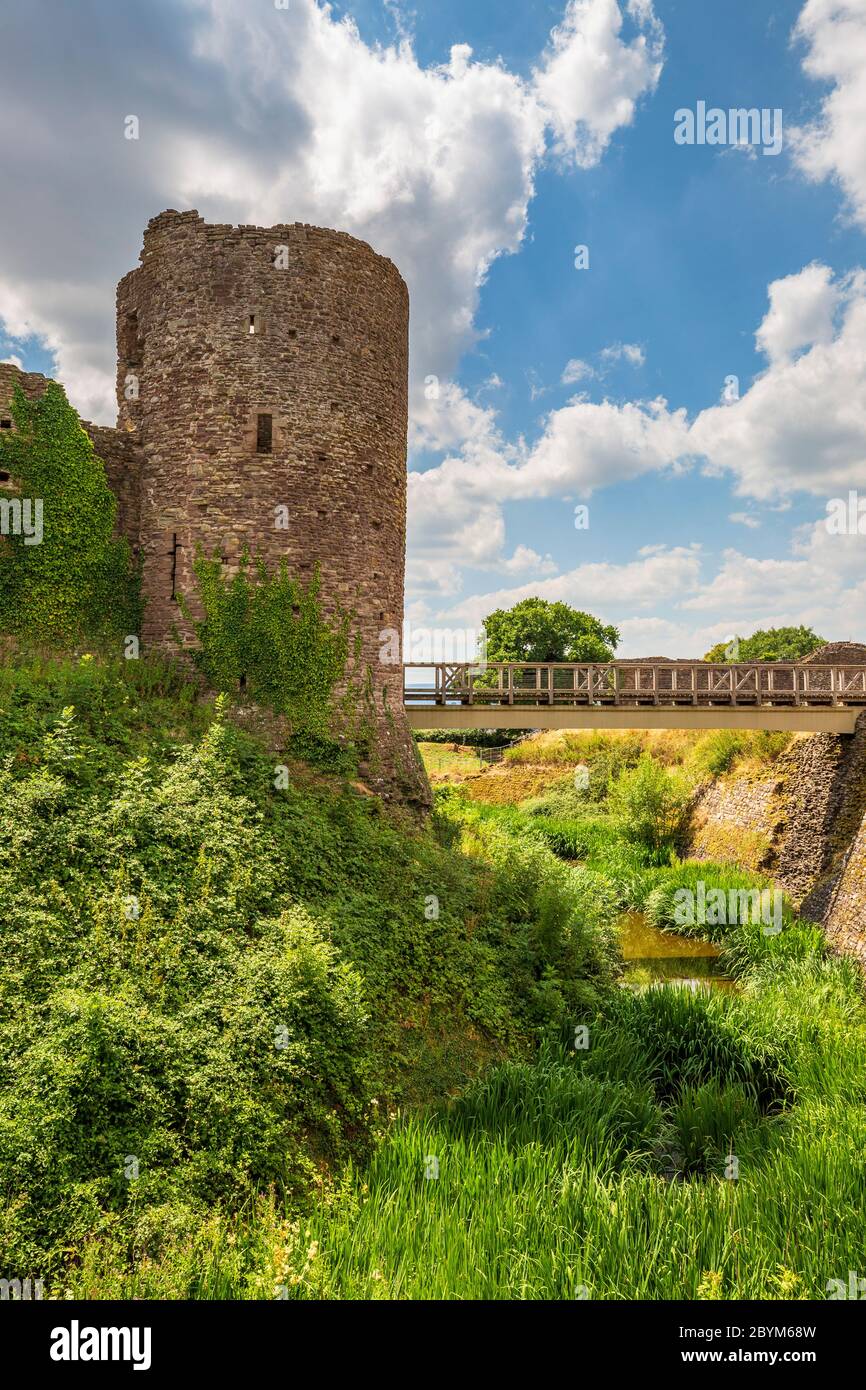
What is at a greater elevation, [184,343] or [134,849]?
[184,343]

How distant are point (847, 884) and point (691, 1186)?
1042 centimetres

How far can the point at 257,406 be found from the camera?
12.4 meters

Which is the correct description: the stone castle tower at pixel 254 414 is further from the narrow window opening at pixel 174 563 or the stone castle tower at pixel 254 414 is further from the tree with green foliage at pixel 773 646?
the tree with green foliage at pixel 773 646

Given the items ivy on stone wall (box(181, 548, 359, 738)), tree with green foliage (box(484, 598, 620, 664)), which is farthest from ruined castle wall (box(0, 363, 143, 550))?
tree with green foliage (box(484, 598, 620, 664))

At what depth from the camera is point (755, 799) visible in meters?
19.5

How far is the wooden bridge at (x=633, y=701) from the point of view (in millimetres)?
15664

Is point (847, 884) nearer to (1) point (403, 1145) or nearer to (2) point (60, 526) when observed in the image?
(1) point (403, 1145)

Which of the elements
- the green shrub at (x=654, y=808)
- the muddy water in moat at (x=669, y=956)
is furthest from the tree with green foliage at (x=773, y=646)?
the muddy water in moat at (x=669, y=956)

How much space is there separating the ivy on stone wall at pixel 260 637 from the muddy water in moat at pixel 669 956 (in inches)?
323

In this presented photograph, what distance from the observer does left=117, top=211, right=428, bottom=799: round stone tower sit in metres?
12.4

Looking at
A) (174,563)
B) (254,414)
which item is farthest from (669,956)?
(254,414)

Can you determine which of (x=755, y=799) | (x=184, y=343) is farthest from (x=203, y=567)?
(x=755, y=799)

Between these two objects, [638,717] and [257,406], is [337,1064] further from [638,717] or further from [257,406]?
[638,717]

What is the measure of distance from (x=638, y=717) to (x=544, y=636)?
29.2 meters
